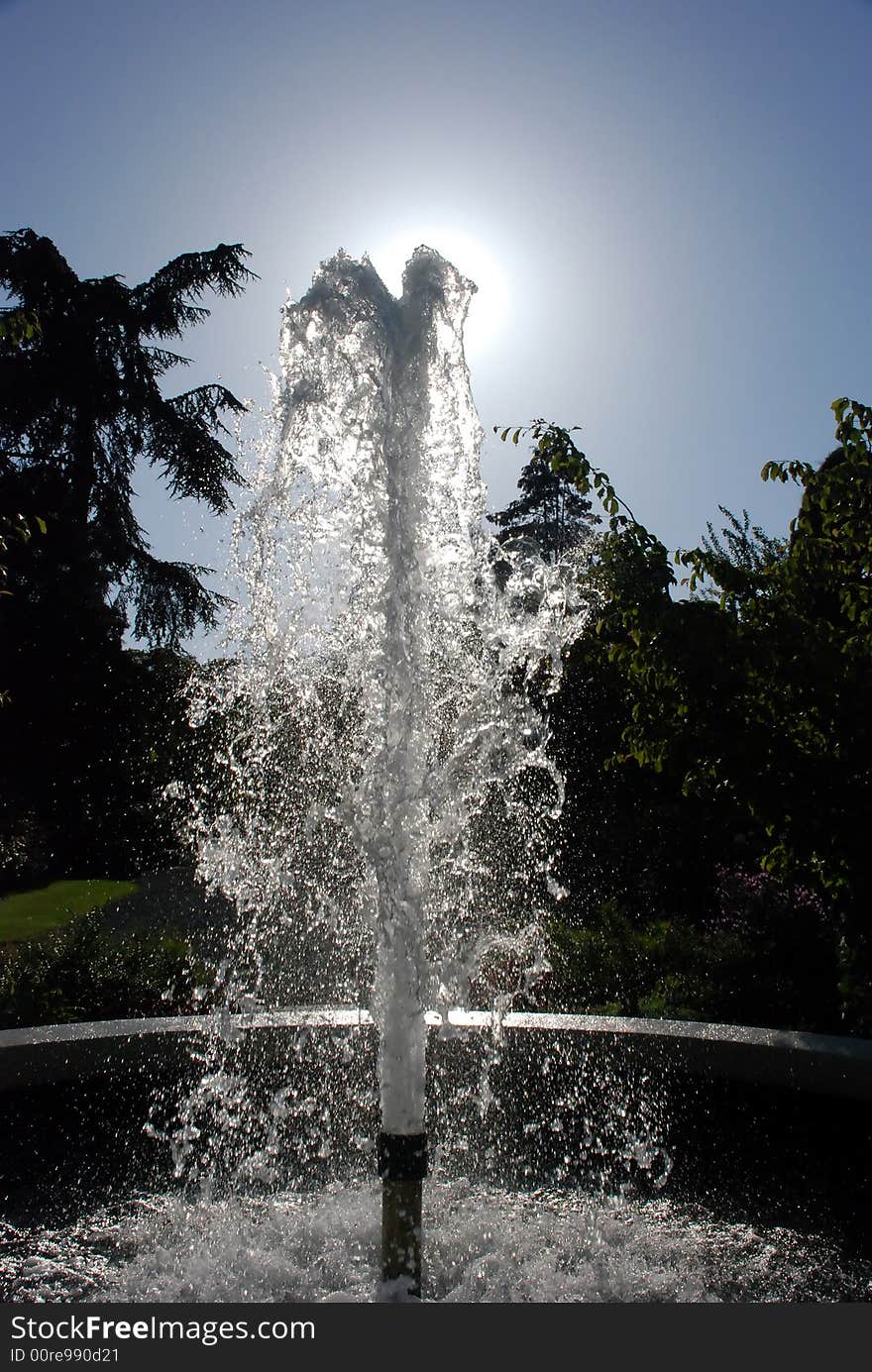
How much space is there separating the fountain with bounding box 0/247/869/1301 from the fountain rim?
0.02m

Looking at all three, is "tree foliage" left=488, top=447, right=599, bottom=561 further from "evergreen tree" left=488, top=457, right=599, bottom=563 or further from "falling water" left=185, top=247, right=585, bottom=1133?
"falling water" left=185, top=247, right=585, bottom=1133

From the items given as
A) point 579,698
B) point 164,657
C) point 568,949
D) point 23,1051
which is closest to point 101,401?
point 164,657

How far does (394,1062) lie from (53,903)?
45.0 ft

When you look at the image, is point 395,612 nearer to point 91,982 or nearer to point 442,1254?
point 442,1254

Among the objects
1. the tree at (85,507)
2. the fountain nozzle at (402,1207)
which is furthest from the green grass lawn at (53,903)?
the fountain nozzle at (402,1207)

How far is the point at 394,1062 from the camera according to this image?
3605 mm

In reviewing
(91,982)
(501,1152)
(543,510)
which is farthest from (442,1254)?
(543,510)

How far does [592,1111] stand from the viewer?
4.73m

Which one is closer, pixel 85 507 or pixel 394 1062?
pixel 394 1062

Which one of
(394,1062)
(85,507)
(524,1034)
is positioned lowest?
(524,1034)

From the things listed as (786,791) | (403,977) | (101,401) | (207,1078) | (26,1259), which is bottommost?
(26,1259)

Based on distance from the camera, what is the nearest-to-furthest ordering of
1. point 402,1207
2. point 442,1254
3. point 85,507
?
point 402,1207
point 442,1254
point 85,507

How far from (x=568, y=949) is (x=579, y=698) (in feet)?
15.0

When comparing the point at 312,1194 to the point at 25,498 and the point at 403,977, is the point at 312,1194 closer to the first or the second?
the point at 403,977
